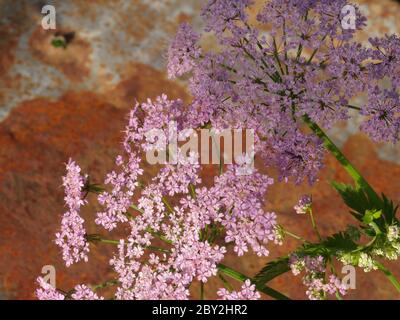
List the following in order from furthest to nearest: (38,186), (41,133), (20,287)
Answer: (41,133) < (38,186) < (20,287)

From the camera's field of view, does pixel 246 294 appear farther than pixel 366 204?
No

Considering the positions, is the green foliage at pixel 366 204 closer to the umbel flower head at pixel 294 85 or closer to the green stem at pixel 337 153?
the green stem at pixel 337 153

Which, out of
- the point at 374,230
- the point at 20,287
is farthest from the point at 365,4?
the point at 20,287

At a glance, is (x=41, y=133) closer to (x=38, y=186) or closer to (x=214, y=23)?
(x=38, y=186)

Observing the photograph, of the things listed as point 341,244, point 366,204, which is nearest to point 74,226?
point 341,244

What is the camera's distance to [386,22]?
6.65 metres

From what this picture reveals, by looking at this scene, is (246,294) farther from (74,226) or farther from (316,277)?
(74,226)

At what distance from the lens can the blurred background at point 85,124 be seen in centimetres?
548

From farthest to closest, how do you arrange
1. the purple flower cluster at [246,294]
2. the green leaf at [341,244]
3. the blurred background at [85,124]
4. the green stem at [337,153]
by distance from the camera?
the blurred background at [85,124] < the green stem at [337,153] < the green leaf at [341,244] < the purple flower cluster at [246,294]

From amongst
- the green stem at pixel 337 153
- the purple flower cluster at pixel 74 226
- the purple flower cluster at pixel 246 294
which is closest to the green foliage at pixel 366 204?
the green stem at pixel 337 153

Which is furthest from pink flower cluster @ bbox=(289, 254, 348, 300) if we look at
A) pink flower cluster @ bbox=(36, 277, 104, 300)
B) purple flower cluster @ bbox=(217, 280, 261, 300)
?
pink flower cluster @ bbox=(36, 277, 104, 300)

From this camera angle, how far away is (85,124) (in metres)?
6.30

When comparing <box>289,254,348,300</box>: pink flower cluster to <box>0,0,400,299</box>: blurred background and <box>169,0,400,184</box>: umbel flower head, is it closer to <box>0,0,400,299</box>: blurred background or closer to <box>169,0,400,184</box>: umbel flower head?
<box>169,0,400,184</box>: umbel flower head

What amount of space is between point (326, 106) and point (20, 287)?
3.62 metres
